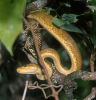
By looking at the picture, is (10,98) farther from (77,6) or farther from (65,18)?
(65,18)

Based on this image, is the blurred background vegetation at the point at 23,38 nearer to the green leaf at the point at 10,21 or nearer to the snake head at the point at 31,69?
the green leaf at the point at 10,21

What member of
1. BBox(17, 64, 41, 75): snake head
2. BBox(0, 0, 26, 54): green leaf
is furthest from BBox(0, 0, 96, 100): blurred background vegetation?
BBox(17, 64, 41, 75): snake head

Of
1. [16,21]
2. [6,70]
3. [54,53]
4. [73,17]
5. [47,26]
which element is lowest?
[6,70]

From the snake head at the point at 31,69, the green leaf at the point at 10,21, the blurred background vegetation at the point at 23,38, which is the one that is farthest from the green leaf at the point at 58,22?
the green leaf at the point at 10,21

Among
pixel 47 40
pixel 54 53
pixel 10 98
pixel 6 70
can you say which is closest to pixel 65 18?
pixel 54 53

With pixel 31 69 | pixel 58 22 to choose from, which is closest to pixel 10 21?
pixel 58 22

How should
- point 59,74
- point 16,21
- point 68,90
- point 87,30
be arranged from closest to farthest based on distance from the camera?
point 16,21
point 68,90
point 59,74
point 87,30

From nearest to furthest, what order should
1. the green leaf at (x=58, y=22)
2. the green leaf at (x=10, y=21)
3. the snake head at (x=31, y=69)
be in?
the green leaf at (x=10, y=21) → the green leaf at (x=58, y=22) → the snake head at (x=31, y=69)

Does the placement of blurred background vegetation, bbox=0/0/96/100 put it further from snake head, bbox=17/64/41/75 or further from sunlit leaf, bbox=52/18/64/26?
snake head, bbox=17/64/41/75
